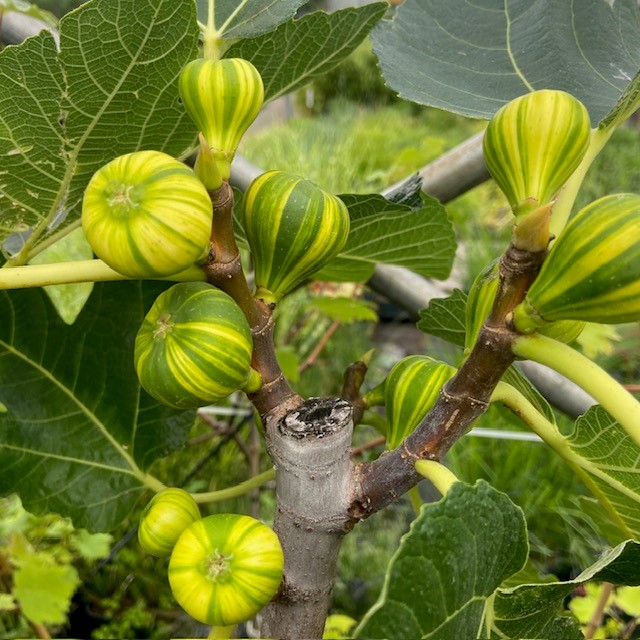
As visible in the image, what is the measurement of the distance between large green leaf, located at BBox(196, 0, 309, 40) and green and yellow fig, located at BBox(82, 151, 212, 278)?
6.8 inches

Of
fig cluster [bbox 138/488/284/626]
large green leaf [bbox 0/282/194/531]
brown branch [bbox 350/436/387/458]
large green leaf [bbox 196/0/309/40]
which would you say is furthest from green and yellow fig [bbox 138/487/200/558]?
brown branch [bbox 350/436/387/458]

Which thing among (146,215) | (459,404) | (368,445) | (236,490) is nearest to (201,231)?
(146,215)

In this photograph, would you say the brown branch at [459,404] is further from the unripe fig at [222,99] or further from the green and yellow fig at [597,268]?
the unripe fig at [222,99]

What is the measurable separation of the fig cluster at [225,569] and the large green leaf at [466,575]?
9 centimetres

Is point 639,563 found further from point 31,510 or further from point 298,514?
point 31,510

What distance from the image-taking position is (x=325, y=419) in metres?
0.35

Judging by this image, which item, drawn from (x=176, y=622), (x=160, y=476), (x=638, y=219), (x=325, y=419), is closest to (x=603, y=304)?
(x=638, y=219)

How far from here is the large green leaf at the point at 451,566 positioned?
24 cm

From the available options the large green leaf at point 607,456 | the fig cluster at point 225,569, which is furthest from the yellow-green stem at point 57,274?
the large green leaf at point 607,456

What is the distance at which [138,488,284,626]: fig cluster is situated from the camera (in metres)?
0.31

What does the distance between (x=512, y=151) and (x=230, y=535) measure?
0.22 m

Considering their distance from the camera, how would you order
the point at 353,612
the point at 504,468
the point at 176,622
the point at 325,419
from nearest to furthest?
the point at 325,419
the point at 176,622
the point at 353,612
the point at 504,468

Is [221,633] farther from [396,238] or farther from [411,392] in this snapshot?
[396,238]

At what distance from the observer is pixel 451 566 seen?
265 mm
